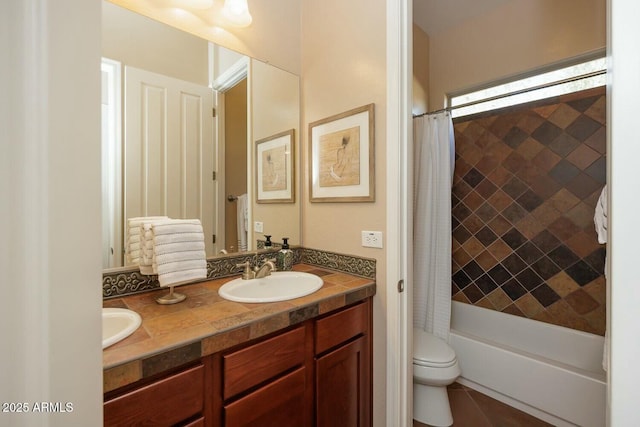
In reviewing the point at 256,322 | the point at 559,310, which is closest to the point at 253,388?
the point at 256,322

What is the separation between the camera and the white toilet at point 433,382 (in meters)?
1.59

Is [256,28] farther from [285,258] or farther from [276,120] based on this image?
[285,258]

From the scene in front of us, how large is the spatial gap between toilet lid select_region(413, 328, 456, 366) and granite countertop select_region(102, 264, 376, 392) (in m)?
0.64

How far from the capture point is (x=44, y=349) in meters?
0.33

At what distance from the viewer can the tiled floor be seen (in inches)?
66.0

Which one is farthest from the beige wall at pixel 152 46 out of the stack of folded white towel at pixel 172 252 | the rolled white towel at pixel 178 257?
the rolled white towel at pixel 178 257

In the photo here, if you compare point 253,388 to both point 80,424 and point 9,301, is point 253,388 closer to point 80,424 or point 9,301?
point 80,424

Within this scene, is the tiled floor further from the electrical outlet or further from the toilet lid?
the electrical outlet

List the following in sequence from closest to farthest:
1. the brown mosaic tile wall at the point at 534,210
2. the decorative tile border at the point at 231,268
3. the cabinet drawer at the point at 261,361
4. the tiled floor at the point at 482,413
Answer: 1. the cabinet drawer at the point at 261,361
2. the decorative tile border at the point at 231,268
3. the tiled floor at the point at 482,413
4. the brown mosaic tile wall at the point at 534,210

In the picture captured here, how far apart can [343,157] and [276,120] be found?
0.57 meters

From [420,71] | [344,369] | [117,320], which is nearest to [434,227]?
[344,369]

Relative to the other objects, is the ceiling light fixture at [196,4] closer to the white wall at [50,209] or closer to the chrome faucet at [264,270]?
the white wall at [50,209]

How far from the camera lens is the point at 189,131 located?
1429mm

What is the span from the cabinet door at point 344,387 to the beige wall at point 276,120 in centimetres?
78
